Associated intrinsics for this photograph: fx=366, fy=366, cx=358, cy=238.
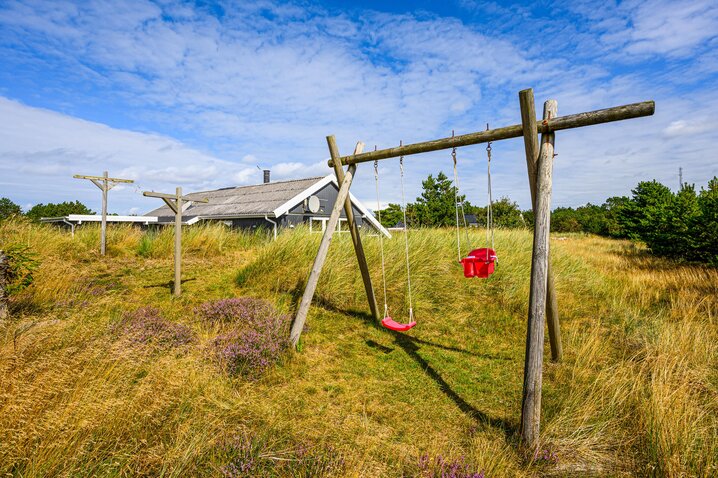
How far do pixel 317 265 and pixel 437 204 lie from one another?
2539cm

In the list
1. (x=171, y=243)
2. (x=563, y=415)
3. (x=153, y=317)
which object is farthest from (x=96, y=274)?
(x=563, y=415)

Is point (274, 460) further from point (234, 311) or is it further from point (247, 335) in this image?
point (234, 311)

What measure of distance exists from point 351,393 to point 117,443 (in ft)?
8.79

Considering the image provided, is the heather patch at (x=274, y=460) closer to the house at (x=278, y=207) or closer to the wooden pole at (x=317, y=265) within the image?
the wooden pole at (x=317, y=265)

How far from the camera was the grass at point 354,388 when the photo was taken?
2.76 m

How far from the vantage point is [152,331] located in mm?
5137

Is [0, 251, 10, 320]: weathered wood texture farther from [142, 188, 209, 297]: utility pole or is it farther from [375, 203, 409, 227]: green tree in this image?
[375, 203, 409, 227]: green tree

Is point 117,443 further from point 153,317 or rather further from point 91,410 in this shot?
point 153,317

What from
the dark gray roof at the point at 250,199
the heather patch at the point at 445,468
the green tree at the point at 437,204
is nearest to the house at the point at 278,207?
the dark gray roof at the point at 250,199

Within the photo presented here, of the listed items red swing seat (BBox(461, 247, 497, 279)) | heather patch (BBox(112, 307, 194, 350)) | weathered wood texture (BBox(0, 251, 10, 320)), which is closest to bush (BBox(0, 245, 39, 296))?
weathered wood texture (BBox(0, 251, 10, 320))

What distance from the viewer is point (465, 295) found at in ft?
28.4

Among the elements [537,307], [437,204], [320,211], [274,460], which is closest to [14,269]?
[274,460]

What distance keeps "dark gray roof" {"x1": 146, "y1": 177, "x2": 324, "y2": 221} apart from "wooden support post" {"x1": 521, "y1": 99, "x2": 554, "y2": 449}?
15196 mm

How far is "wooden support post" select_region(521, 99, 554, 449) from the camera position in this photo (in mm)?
3584
